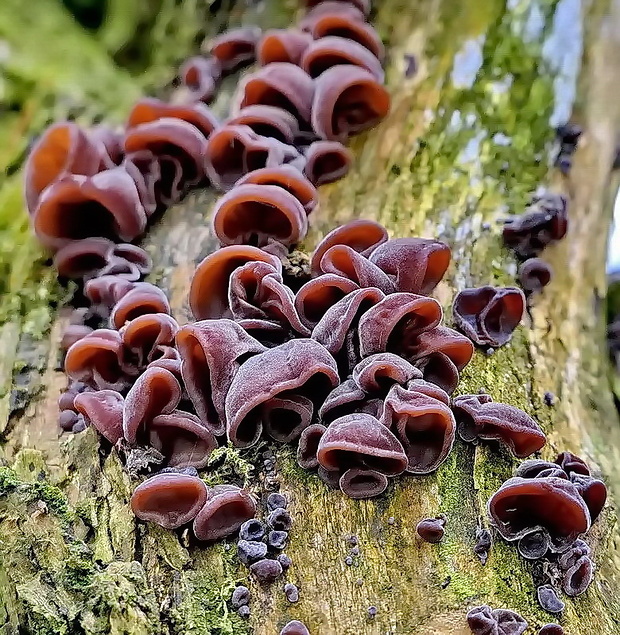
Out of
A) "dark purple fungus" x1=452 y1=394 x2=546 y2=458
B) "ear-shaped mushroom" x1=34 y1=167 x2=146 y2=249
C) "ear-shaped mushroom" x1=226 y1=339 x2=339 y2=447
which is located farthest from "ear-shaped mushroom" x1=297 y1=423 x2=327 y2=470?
"ear-shaped mushroom" x1=34 y1=167 x2=146 y2=249

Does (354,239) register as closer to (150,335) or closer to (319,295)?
(319,295)

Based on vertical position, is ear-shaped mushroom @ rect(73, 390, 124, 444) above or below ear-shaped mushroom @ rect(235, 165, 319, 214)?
below

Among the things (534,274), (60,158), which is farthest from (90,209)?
(534,274)

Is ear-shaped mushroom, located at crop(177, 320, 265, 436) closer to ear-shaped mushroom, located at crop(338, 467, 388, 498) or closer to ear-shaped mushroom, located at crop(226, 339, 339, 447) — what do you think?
ear-shaped mushroom, located at crop(226, 339, 339, 447)

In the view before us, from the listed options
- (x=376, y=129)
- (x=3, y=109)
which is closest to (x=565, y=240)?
(x=376, y=129)

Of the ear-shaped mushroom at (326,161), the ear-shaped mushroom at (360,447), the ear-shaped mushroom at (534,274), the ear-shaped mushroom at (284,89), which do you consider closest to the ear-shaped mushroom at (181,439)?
the ear-shaped mushroom at (360,447)

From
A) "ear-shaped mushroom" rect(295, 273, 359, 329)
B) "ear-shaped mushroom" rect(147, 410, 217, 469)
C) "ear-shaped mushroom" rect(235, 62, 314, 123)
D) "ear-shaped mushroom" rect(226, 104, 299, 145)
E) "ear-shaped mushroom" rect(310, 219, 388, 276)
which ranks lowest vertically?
"ear-shaped mushroom" rect(147, 410, 217, 469)

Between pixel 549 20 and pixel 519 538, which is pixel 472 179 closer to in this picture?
pixel 549 20
